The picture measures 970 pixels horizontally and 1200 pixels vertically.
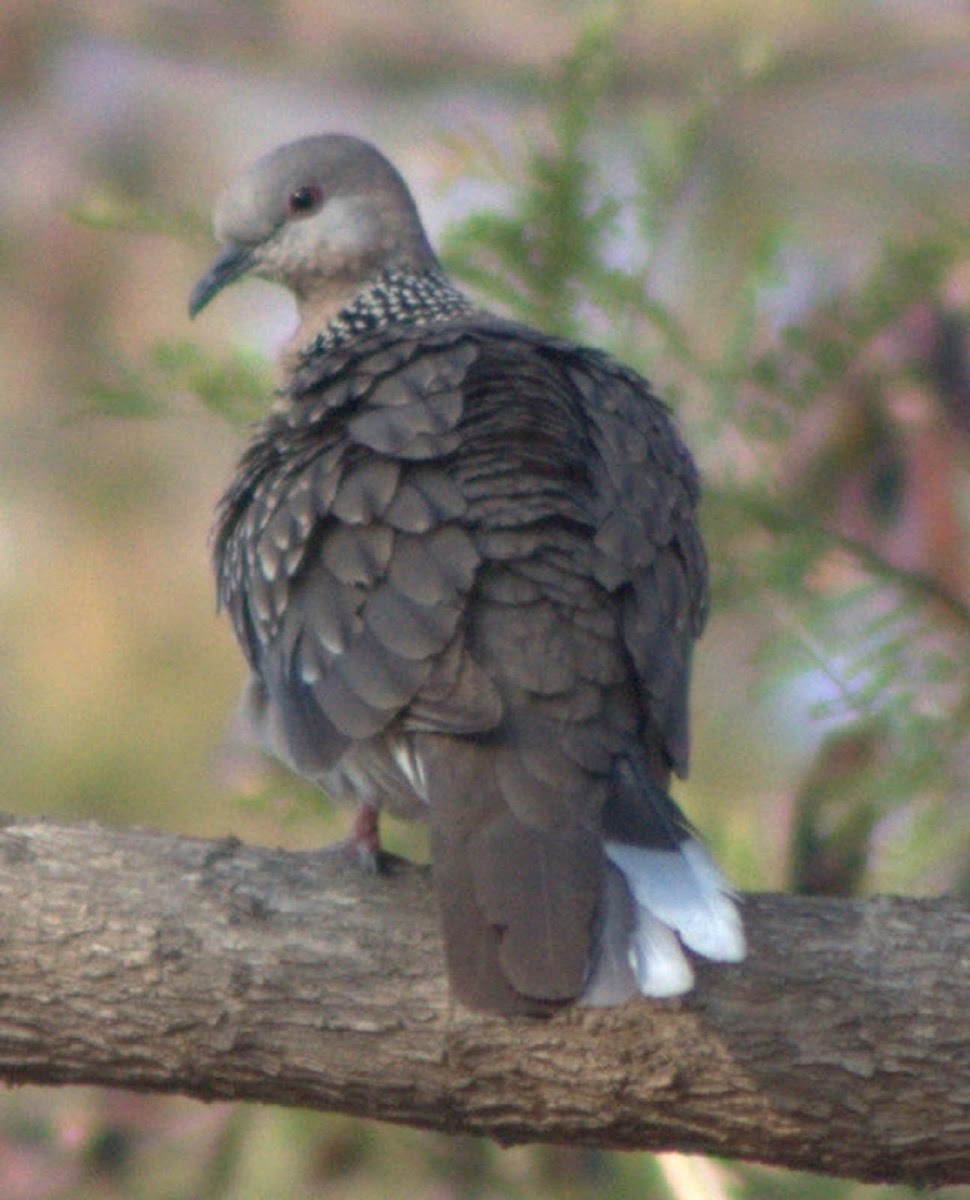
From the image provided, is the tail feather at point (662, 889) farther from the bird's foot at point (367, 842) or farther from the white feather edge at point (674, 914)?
the bird's foot at point (367, 842)

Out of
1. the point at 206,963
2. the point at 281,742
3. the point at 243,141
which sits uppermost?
the point at 243,141

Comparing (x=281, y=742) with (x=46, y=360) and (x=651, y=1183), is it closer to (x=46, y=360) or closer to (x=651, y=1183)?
(x=651, y=1183)

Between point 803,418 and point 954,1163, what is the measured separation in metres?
2.72

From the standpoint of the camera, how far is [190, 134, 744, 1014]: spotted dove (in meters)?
3.12

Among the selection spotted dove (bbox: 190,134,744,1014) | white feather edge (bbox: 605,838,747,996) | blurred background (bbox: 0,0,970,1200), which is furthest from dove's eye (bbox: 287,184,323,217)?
white feather edge (bbox: 605,838,747,996)

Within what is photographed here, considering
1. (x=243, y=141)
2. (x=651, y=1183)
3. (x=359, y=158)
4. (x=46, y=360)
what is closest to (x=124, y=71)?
(x=243, y=141)

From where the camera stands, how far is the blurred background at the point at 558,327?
5.16m

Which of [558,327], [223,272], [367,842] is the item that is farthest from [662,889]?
[558,327]

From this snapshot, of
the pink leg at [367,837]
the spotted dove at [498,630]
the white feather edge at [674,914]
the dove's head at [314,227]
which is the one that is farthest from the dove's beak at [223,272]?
the white feather edge at [674,914]

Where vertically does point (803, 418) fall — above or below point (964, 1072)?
above

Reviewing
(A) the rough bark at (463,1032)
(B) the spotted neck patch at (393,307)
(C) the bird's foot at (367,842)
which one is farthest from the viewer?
(B) the spotted neck patch at (393,307)

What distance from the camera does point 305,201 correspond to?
5.09m

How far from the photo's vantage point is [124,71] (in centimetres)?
984

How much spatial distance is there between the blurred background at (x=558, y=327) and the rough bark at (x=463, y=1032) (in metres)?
0.88
